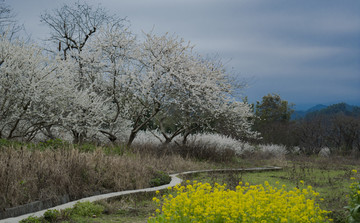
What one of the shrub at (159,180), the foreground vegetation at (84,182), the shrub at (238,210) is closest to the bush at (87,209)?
the foreground vegetation at (84,182)

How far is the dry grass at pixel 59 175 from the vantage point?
21.8 feet

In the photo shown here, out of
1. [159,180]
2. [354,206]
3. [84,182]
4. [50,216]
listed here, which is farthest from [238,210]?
[159,180]

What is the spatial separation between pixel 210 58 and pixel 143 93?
6.64m

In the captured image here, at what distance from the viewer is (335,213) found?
6867 mm

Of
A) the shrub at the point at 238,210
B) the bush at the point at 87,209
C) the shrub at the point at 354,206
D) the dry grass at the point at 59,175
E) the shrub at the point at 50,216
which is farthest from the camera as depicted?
the dry grass at the point at 59,175

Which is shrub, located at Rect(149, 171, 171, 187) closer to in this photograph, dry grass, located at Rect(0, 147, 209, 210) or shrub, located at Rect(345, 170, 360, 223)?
dry grass, located at Rect(0, 147, 209, 210)

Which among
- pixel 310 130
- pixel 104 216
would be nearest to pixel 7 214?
pixel 104 216

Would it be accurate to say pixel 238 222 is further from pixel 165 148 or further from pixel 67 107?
pixel 165 148

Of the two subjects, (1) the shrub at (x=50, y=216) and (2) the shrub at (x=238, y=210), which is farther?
(1) the shrub at (x=50, y=216)

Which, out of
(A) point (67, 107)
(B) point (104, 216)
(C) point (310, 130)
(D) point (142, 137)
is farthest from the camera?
(C) point (310, 130)

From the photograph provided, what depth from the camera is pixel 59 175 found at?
24.5ft

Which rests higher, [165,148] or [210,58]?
[210,58]

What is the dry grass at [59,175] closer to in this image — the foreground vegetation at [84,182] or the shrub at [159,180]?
the foreground vegetation at [84,182]

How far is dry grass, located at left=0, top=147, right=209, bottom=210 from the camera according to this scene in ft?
21.8
